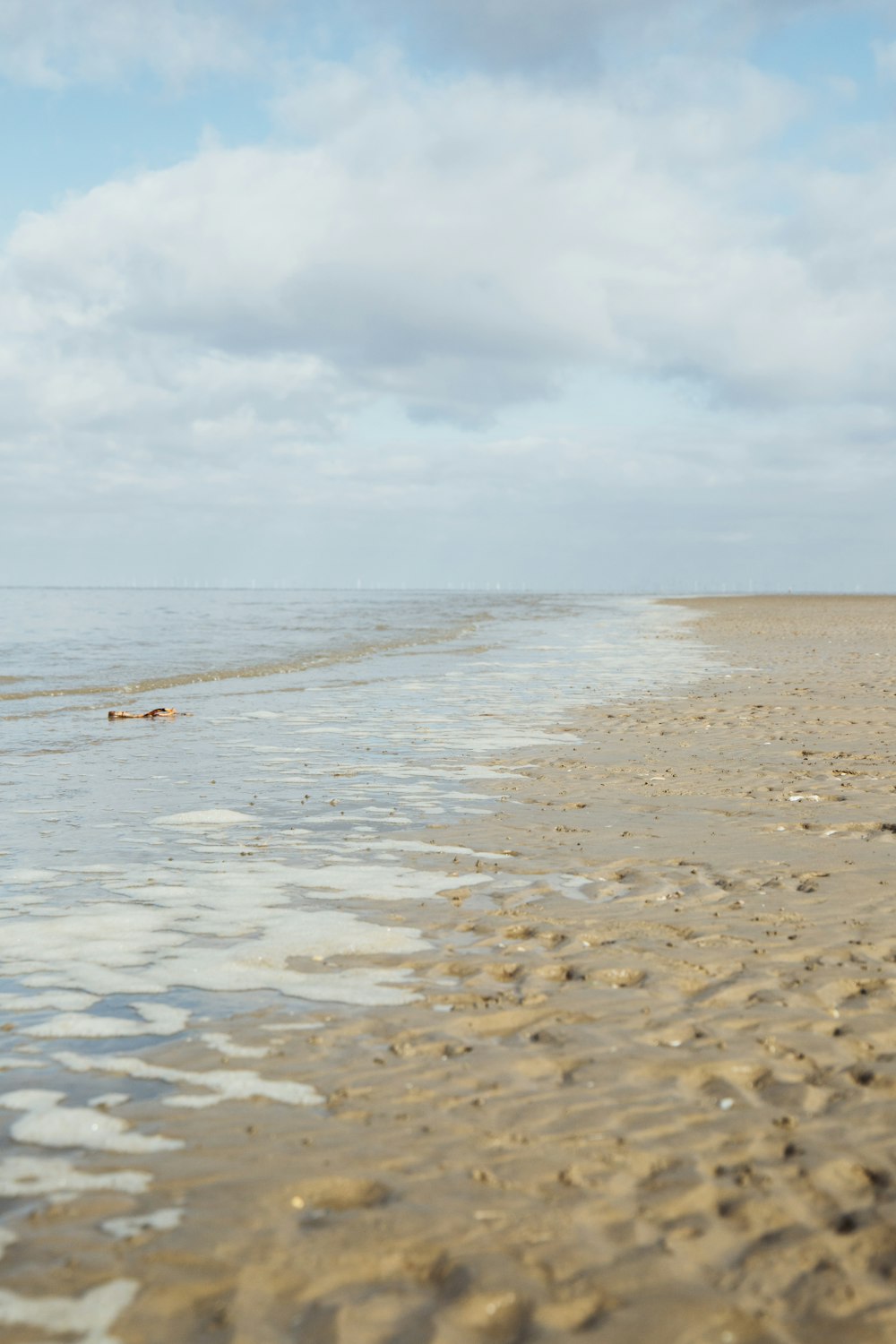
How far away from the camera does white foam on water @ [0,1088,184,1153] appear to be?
4160mm

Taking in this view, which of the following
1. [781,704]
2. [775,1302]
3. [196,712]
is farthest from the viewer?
[196,712]

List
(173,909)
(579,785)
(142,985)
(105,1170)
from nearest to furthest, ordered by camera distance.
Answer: (105,1170)
(142,985)
(173,909)
(579,785)

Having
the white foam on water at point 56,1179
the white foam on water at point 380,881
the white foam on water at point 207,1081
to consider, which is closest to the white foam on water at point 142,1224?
the white foam on water at point 56,1179

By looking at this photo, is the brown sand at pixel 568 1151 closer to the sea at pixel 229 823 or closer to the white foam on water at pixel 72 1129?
the white foam on water at pixel 72 1129

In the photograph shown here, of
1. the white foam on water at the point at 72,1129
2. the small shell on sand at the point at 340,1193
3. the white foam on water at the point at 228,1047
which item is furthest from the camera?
the white foam on water at the point at 228,1047

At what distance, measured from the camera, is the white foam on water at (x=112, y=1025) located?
525 cm

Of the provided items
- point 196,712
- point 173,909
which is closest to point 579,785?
point 173,909

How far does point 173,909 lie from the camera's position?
728 cm

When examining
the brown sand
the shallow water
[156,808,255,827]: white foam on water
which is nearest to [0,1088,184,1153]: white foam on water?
the shallow water

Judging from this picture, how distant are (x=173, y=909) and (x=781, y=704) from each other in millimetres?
12886

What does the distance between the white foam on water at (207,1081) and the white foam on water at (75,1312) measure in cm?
119

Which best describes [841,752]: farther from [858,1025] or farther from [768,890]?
[858,1025]

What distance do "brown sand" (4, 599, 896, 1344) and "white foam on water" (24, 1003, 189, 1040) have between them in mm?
303

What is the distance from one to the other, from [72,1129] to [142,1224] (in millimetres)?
791
